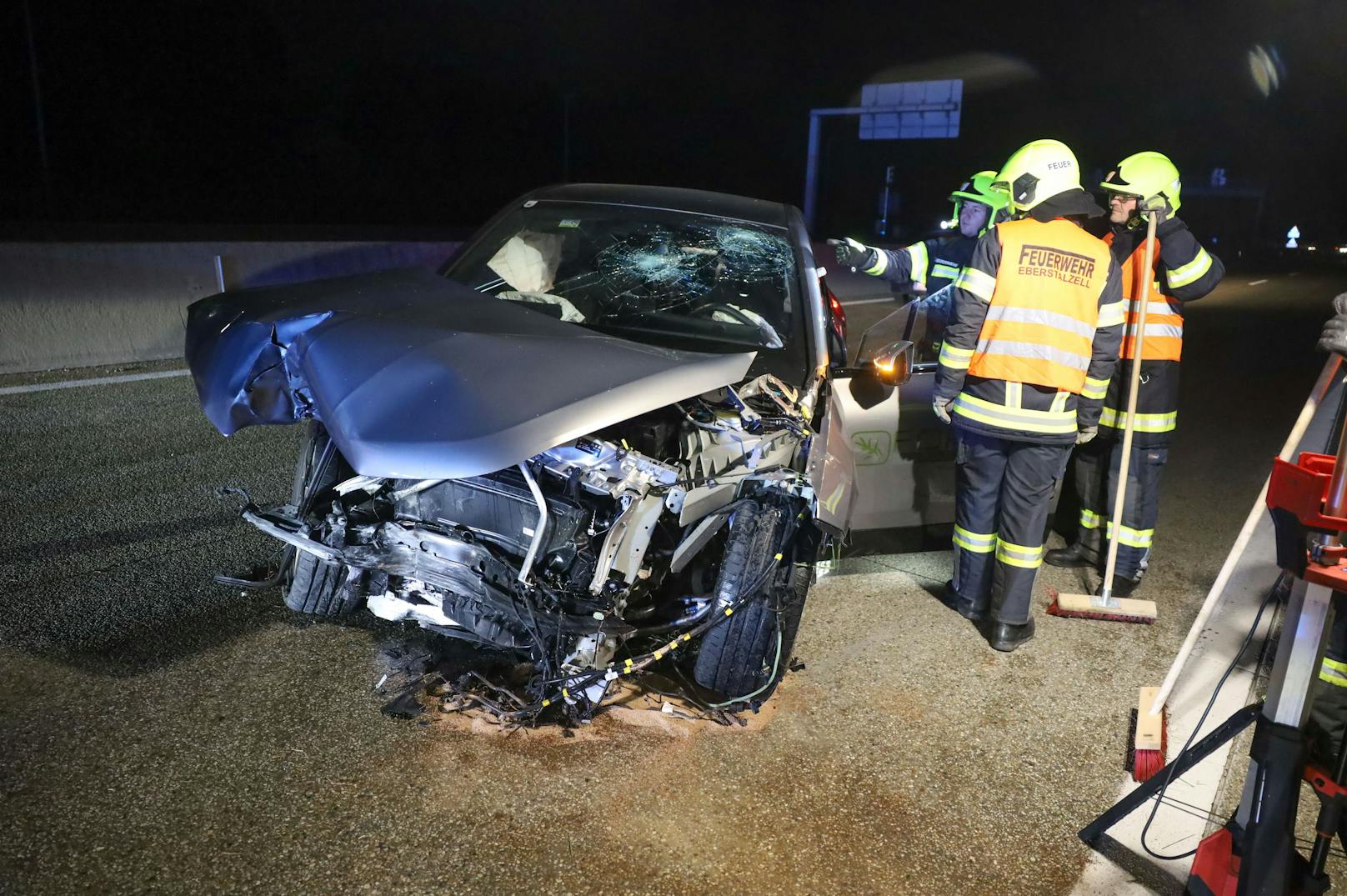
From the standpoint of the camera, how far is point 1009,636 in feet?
13.2

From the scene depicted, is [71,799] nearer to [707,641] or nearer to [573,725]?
[573,725]

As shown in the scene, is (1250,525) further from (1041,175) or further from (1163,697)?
(1041,175)

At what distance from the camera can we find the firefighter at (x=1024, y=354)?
380 cm

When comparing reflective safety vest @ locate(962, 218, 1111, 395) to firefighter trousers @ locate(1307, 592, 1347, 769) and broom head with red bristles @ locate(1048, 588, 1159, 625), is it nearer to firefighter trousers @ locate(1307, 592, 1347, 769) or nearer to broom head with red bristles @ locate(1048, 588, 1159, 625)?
broom head with red bristles @ locate(1048, 588, 1159, 625)

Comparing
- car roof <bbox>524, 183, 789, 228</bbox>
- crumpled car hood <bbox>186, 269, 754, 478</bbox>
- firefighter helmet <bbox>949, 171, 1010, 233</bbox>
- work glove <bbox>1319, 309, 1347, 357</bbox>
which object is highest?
firefighter helmet <bbox>949, 171, 1010, 233</bbox>

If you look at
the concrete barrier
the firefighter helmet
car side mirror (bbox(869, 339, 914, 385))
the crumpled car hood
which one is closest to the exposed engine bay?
the crumpled car hood

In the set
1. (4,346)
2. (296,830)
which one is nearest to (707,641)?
(296,830)

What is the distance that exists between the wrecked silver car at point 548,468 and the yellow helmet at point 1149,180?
153 cm

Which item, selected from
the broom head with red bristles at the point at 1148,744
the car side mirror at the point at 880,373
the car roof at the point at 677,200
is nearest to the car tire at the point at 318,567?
the car roof at the point at 677,200

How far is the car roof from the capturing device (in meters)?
4.40

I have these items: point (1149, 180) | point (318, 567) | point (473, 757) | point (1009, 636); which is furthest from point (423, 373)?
point (1149, 180)

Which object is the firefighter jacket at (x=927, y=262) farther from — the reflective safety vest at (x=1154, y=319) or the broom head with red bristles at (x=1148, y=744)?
the broom head with red bristles at (x=1148, y=744)

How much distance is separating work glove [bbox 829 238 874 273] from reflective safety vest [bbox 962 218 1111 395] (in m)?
0.83

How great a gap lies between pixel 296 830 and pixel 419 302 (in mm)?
1728
